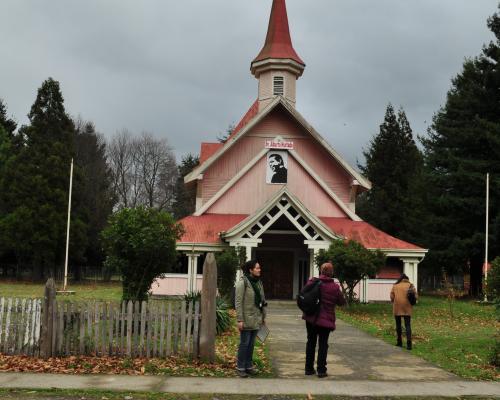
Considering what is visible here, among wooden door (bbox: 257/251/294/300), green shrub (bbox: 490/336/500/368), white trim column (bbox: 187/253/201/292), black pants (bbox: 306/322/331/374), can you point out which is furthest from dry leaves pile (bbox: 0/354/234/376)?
wooden door (bbox: 257/251/294/300)

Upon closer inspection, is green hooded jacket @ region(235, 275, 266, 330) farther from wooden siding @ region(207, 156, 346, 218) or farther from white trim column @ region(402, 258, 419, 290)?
white trim column @ region(402, 258, 419, 290)

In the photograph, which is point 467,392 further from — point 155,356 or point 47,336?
point 47,336

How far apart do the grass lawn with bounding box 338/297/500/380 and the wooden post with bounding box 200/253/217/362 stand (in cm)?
408

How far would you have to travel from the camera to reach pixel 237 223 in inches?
1070

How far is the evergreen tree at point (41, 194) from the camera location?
41.6 meters

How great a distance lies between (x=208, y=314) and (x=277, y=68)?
81.5 ft

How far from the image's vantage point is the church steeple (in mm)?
33125

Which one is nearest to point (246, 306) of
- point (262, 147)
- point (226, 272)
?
point (226, 272)

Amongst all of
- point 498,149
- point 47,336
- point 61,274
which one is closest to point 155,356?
point 47,336

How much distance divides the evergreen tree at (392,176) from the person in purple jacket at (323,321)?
3905 centimetres

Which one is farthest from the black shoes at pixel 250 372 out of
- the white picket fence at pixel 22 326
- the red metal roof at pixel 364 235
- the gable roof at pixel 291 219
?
the red metal roof at pixel 364 235

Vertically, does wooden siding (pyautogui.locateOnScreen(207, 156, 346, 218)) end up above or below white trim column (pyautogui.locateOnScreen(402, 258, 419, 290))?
above

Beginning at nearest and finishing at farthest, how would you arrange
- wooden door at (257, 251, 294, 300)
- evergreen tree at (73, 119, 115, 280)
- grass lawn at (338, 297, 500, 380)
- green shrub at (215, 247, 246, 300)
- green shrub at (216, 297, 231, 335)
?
grass lawn at (338, 297, 500, 380) → green shrub at (216, 297, 231, 335) → green shrub at (215, 247, 246, 300) → wooden door at (257, 251, 294, 300) → evergreen tree at (73, 119, 115, 280)

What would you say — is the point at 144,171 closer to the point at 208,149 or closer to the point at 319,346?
the point at 208,149
